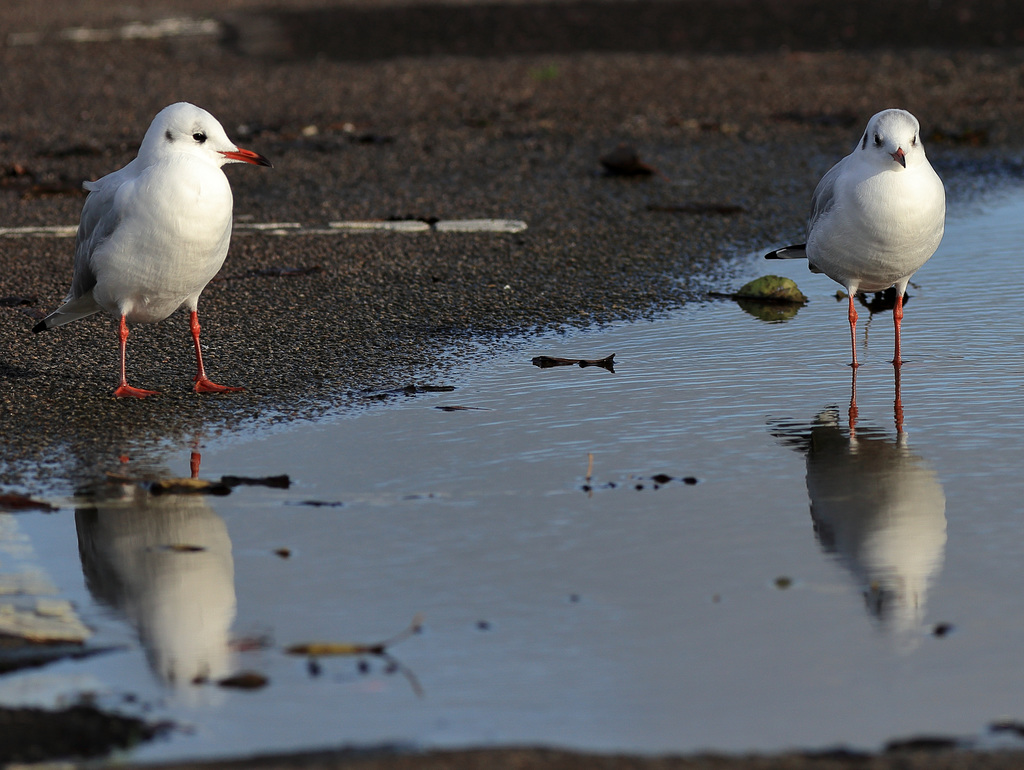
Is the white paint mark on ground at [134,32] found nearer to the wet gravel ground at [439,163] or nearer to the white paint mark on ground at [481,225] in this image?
the wet gravel ground at [439,163]

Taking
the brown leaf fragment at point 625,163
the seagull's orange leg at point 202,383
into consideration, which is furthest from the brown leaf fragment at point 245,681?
the brown leaf fragment at point 625,163

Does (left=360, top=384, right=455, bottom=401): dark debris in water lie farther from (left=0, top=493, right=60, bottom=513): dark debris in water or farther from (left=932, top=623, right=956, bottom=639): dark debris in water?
(left=932, top=623, right=956, bottom=639): dark debris in water

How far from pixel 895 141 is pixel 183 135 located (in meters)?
3.11

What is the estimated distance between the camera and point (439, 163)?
11.5 m

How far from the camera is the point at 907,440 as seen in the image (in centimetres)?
511

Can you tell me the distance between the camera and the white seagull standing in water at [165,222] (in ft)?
19.2

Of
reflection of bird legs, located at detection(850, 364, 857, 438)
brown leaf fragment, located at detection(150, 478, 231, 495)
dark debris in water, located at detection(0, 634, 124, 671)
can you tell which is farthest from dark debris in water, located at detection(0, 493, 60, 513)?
reflection of bird legs, located at detection(850, 364, 857, 438)

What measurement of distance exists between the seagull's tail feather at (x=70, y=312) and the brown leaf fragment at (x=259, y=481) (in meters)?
2.00

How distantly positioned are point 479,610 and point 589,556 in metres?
0.50

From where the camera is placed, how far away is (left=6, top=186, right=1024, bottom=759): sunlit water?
312 centimetres

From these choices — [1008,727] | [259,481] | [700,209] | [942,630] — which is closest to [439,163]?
[700,209]

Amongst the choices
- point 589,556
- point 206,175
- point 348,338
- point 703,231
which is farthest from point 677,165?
point 589,556

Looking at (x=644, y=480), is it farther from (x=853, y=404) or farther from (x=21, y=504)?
(x=21, y=504)

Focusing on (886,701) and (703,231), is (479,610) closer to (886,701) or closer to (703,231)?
(886,701)
